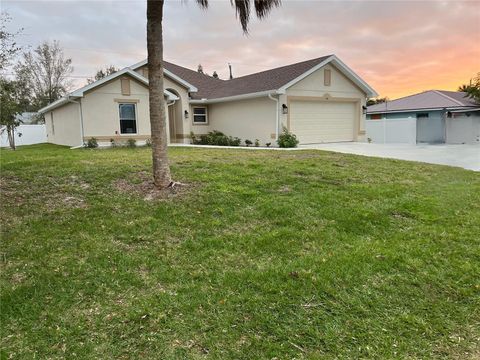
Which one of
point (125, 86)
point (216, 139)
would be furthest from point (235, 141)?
point (125, 86)

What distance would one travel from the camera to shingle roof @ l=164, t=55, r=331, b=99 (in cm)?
Result: 1822

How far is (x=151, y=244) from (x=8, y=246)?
165 centimetres

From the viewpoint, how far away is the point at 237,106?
65.2 feet

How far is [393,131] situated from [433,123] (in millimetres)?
4230

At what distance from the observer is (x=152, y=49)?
6230 millimetres

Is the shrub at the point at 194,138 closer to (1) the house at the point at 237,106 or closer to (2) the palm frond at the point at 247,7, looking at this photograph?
(1) the house at the point at 237,106

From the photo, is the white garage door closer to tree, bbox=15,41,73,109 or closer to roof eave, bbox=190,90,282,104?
roof eave, bbox=190,90,282,104

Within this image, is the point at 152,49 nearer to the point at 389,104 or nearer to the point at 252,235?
the point at 252,235

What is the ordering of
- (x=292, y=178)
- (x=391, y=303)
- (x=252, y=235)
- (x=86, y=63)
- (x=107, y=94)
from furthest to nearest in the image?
(x=86, y=63)
(x=107, y=94)
(x=292, y=178)
(x=252, y=235)
(x=391, y=303)

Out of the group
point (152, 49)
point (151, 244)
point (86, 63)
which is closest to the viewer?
point (151, 244)

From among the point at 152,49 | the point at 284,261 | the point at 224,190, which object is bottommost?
the point at 284,261

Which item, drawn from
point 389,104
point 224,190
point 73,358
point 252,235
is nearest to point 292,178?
point 224,190

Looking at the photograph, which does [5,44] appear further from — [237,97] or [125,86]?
[237,97]

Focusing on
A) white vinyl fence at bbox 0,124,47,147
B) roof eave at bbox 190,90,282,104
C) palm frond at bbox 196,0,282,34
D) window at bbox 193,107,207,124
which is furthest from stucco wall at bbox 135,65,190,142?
white vinyl fence at bbox 0,124,47,147
